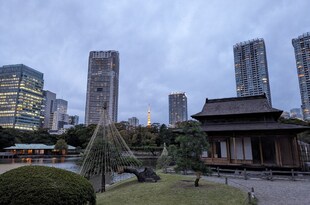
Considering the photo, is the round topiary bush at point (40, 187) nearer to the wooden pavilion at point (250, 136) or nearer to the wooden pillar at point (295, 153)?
the wooden pavilion at point (250, 136)

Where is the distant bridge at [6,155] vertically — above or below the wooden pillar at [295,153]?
below

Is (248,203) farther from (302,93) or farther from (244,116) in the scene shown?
(302,93)

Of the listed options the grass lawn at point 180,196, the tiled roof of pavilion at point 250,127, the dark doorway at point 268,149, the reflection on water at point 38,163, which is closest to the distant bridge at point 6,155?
the reflection on water at point 38,163

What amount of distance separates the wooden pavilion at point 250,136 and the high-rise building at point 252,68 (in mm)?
88644

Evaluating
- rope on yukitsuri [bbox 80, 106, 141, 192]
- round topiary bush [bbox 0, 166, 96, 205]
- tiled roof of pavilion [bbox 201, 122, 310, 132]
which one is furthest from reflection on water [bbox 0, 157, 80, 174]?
round topiary bush [bbox 0, 166, 96, 205]

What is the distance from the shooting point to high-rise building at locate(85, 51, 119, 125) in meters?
144

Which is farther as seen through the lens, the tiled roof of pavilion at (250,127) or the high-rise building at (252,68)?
the high-rise building at (252,68)

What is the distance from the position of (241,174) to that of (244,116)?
267 inches

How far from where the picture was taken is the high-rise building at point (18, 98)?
142125 mm

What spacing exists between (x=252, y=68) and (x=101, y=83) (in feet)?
336

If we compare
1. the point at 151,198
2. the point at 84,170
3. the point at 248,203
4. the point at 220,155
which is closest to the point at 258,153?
the point at 220,155

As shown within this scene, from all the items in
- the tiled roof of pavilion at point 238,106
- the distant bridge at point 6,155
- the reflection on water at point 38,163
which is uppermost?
the tiled roof of pavilion at point 238,106

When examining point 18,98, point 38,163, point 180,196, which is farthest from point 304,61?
point 18,98

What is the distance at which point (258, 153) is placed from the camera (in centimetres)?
2286
